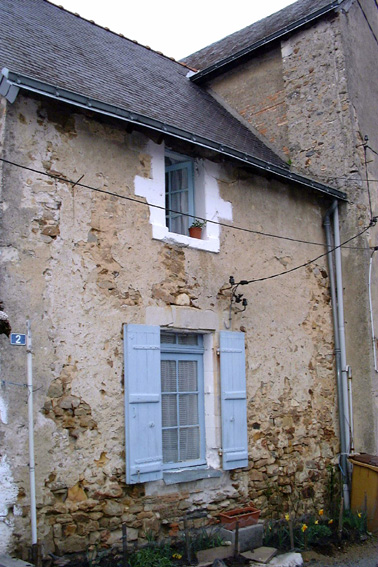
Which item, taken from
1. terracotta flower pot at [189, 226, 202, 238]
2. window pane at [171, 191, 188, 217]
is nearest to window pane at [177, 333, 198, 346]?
terracotta flower pot at [189, 226, 202, 238]

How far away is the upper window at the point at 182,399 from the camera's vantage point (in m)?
6.52

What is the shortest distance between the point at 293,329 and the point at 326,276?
114 centimetres

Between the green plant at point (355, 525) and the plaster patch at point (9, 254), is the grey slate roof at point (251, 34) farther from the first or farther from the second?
the green plant at point (355, 525)

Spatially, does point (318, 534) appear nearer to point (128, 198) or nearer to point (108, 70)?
point (128, 198)

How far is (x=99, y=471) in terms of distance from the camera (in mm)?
5641

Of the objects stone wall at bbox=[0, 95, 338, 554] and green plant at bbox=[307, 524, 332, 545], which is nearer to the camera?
stone wall at bbox=[0, 95, 338, 554]

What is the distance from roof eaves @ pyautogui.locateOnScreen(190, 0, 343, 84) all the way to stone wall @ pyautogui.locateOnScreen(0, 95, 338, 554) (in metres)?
3.06

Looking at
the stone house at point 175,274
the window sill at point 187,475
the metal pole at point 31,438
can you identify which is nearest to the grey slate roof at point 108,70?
the stone house at point 175,274

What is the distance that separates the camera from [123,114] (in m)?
6.02

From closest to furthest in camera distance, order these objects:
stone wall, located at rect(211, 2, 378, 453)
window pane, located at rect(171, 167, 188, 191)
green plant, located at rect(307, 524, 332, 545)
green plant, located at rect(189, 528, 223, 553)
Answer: green plant, located at rect(189, 528, 223, 553) < green plant, located at rect(307, 524, 332, 545) < window pane, located at rect(171, 167, 188, 191) < stone wall, located at rect(211, 2, 378, 453)

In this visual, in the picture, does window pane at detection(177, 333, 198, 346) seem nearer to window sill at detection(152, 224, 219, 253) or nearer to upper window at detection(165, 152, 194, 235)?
window sill at detection(152, 224, 219, 253)

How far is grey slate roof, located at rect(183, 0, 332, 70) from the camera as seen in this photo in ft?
33.1

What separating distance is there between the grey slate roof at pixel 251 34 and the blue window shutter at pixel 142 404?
5.87 meters

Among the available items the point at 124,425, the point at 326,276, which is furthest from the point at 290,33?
the point at 124,425
